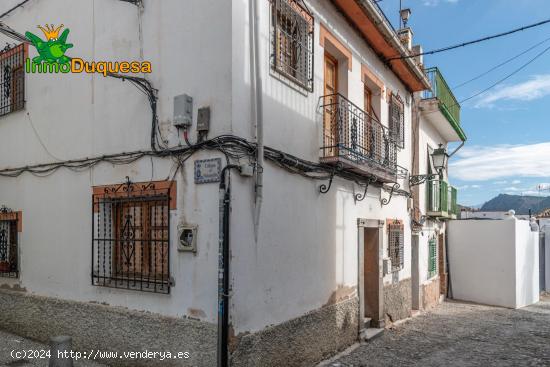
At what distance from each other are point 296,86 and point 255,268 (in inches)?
101

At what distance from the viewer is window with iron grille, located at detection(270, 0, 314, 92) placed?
18.5 feet

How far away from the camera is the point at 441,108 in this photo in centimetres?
1197

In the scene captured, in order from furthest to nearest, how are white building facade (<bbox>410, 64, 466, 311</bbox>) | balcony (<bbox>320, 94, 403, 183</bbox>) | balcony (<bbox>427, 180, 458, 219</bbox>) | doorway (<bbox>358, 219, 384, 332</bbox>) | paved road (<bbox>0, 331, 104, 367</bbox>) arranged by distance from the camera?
balcony (<bbox>427, 180, 458, 219</bbox>)
white building facade (<bbox>410, 64, 466, 311</bbox>)
doorway (<bbox>358, 219, 384, 332</bbox>)
balcony (<bbox>320, 94, 403, 183</bbox>)
paved road (<bbox>0, 331, 104, 367</bbox>)

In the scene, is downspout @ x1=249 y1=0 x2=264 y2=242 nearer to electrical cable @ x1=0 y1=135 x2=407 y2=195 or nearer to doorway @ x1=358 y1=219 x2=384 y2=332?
electrical cable @ x1=0 y1=135 x2=407 y2=195

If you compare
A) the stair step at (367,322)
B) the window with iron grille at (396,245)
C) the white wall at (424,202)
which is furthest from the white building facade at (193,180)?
the white wall at (424,202)

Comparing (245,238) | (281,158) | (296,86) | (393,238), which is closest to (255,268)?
(245,238)

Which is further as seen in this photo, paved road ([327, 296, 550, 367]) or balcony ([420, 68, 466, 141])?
balcony ([420, 68, 466, 141])

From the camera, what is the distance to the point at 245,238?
16.1 feet

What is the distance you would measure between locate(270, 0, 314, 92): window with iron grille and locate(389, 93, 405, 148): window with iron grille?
3.99 metres

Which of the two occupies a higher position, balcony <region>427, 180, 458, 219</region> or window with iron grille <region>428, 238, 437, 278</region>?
balcony <region>427, 180, 458, 219</region>

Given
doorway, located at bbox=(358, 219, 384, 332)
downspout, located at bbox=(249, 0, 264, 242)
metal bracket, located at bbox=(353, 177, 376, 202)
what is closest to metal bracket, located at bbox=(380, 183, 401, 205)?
doorway, located at bbox=(358, 219, 384, 332)

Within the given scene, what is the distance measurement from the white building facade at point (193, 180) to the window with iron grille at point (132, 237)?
0.03 metres

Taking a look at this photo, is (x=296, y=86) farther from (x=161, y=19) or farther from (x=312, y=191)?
(x=161, y=19)

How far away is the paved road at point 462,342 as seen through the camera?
6.81 metres
